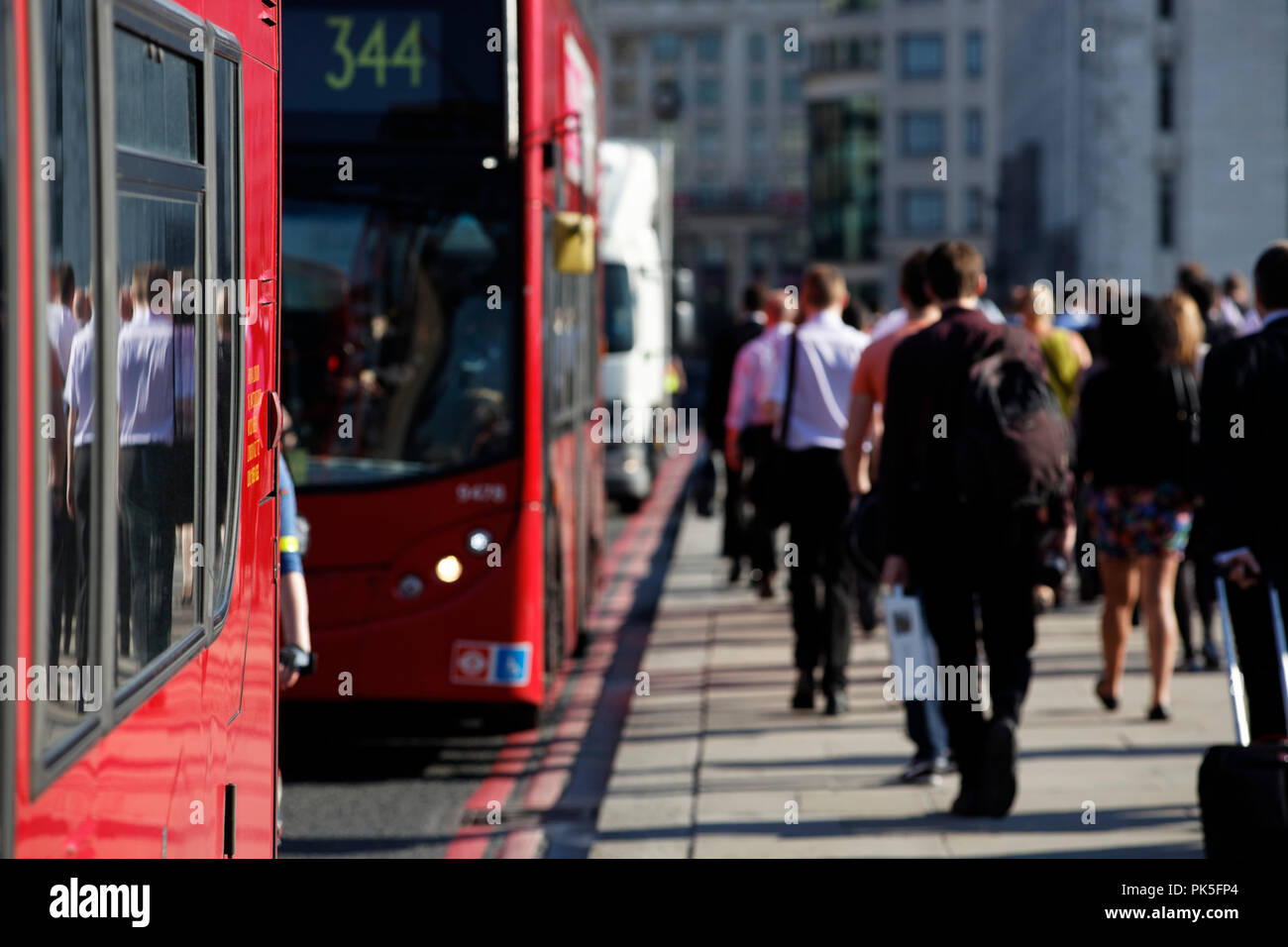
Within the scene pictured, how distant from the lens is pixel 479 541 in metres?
7.86

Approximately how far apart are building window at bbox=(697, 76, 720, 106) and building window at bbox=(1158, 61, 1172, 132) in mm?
60948

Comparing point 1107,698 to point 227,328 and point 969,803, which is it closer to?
point 969,803

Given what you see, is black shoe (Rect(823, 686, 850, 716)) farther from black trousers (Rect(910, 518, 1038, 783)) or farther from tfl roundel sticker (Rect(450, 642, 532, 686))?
black trousers (Rect(910, 518, 1038, 783))

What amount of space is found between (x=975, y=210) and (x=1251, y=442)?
93.5 meters

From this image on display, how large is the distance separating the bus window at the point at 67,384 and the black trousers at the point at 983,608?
4383 millimetres

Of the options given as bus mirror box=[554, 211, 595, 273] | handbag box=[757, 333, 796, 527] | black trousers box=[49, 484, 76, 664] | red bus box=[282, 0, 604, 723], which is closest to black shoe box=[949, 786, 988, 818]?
red bus box=[282, 0, 604, 723]

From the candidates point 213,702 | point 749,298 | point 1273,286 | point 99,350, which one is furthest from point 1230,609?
point 749,298

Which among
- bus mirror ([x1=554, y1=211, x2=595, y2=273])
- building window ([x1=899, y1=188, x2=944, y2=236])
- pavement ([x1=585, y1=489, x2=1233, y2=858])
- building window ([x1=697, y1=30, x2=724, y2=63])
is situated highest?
building window ([x1=697, y1=30, x2=724, y2=63])

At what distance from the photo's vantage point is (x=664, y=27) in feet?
403

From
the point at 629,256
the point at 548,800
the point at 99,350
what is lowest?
the point at 548,800

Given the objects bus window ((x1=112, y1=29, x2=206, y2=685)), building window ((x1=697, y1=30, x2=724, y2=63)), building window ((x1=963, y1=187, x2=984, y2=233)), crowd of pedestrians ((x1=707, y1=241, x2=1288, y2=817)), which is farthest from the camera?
building window ((x1=697, y1=30, x2=724, y2=63))

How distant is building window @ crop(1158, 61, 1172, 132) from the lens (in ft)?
205
